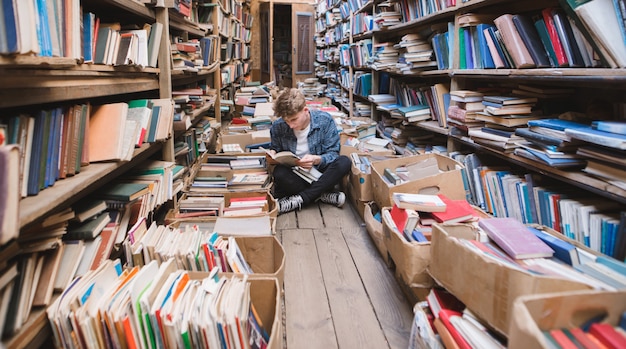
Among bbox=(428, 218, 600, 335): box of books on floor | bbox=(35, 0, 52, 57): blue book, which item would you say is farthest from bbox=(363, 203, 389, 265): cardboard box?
bbox=(35, 0, 52, 57): blue book

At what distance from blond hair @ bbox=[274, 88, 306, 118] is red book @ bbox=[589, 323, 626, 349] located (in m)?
2.38

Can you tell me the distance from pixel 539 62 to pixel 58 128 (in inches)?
81.7

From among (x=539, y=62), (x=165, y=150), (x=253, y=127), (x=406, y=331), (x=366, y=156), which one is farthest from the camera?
(x=253, y=127)

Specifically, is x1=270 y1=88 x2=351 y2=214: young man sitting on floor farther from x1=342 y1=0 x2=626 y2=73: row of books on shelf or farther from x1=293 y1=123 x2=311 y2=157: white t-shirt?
x1=342 y1=0 x2=626 y2=73: row of books on shelf

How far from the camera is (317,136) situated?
3436 mm

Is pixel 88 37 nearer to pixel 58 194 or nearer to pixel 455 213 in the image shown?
pixel 58 194

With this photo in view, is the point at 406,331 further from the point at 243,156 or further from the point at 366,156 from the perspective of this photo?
the point at 243,156

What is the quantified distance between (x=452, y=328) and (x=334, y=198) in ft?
7.09

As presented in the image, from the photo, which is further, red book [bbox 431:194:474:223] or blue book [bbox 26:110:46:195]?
red book [bbox 431:194:474:223]

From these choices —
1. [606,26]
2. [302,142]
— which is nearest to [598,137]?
[606,26]

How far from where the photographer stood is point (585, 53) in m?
1.79

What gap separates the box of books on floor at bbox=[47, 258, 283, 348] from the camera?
1.27 m

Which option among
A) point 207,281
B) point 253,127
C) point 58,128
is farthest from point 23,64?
point 253,127

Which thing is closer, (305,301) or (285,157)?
(305,301)
